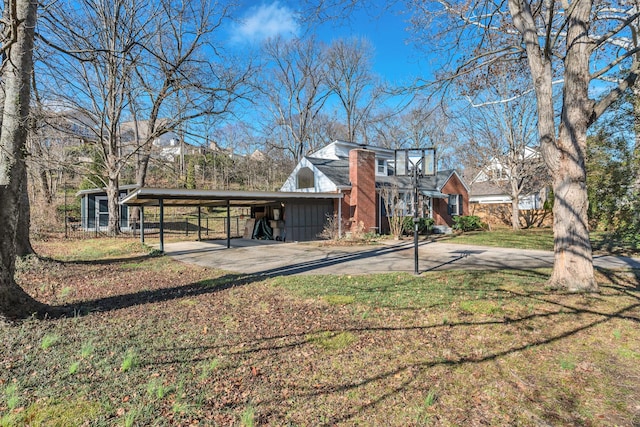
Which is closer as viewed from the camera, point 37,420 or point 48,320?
point 37,420

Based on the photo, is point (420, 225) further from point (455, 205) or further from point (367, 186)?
point (455, 205)

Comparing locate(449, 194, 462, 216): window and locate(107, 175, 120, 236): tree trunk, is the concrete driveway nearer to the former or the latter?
locate(107, 175, 120, 236): tree trunk

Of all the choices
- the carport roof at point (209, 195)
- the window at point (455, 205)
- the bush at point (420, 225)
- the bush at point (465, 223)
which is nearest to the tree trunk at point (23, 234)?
the carport roof at point (209, 195)

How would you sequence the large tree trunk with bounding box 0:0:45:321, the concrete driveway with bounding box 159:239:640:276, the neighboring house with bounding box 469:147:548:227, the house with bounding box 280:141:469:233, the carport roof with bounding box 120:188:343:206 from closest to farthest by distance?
the large tree trunk with bounding box 0:0:45:321 < the concrete driveway with bounding box 159:239:640:276 < the carport roof with bounding box 120:188:343:206 < the house with bounding box 280:141:469:233 < the neighboring house with bounding box 469:147:548:227

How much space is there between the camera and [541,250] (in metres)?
12.2

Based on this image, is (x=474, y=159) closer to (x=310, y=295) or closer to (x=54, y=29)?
(x=310, y=295)

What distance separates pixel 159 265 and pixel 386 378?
27.8 feet

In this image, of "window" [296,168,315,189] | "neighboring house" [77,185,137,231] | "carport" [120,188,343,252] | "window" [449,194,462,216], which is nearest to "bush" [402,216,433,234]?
"carport" [120,188,343,252]

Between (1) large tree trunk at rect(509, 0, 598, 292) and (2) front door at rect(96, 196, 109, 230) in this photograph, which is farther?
(2) front door at rect(96, 196, 109, 230)

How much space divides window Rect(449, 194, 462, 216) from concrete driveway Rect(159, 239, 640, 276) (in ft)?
37.4

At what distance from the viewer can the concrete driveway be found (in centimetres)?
891

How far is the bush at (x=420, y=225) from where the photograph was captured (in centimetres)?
1878

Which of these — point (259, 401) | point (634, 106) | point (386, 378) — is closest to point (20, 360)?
point (259, 401)

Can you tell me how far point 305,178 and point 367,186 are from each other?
4066mm
